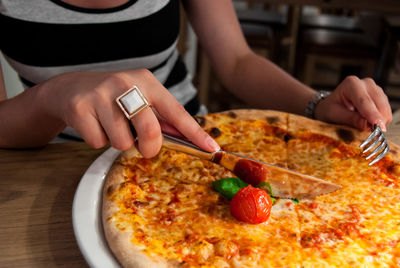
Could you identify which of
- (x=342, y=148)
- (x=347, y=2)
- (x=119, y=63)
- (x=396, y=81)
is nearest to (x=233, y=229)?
(x=342, y=148)

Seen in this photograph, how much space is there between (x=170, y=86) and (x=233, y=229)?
2.30ft

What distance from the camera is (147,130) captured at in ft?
2.33

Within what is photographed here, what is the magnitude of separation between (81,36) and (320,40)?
2182 millimetres

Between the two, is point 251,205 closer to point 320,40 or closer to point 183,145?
point 183,145

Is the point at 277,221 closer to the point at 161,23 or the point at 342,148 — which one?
the point at 342,148

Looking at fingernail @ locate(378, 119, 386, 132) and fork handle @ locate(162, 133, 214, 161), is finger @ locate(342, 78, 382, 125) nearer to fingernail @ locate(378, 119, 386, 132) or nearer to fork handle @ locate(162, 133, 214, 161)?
fingernail @ locate(378, 119, 386, 132)

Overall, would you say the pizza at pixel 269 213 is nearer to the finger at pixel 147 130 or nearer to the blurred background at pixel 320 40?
the finger at pixel 147 130

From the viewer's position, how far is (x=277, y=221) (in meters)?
0.80

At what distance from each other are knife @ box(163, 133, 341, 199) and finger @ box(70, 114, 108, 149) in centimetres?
23

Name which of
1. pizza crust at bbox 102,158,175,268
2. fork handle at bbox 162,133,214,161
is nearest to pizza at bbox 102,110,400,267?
pizza crust at bbox 102,158,175,268

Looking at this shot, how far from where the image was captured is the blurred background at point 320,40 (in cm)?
284

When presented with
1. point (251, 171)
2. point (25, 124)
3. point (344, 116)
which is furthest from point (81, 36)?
point (344, 116)

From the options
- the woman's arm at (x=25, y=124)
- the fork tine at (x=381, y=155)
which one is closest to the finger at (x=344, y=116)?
the fork tine at (x=381, y=155)

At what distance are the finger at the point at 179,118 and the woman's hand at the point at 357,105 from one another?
0.41 meters
